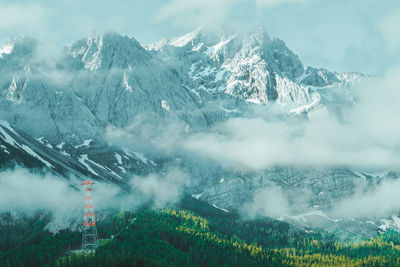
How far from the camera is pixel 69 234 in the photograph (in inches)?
7333

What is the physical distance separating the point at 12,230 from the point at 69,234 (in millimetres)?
25894

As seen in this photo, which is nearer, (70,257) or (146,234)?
(70,257)

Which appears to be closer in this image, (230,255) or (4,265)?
(4,265)

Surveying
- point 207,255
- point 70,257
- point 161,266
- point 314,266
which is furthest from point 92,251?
point 314,266

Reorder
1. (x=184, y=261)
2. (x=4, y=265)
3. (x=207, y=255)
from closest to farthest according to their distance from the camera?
(x=4, y=265) → (x=184, y=261) → (x=207, y=255)

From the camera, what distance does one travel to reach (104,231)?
198375 millimetres

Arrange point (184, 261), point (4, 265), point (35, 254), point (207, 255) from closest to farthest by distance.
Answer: point (4, 265)
point (35, 254)
point (184, 261)
point (207, 255)

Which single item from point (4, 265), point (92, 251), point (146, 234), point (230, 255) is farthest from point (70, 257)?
point (230, 255)

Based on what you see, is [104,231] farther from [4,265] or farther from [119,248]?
[4,265]

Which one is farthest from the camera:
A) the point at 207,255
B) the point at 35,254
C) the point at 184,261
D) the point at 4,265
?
the point at 207,255

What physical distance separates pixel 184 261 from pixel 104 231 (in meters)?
39.8

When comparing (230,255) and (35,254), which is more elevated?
(230,255)

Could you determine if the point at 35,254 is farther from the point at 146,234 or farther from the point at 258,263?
the point at 258,263

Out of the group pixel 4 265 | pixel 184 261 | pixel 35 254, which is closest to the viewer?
pixel 4 265
